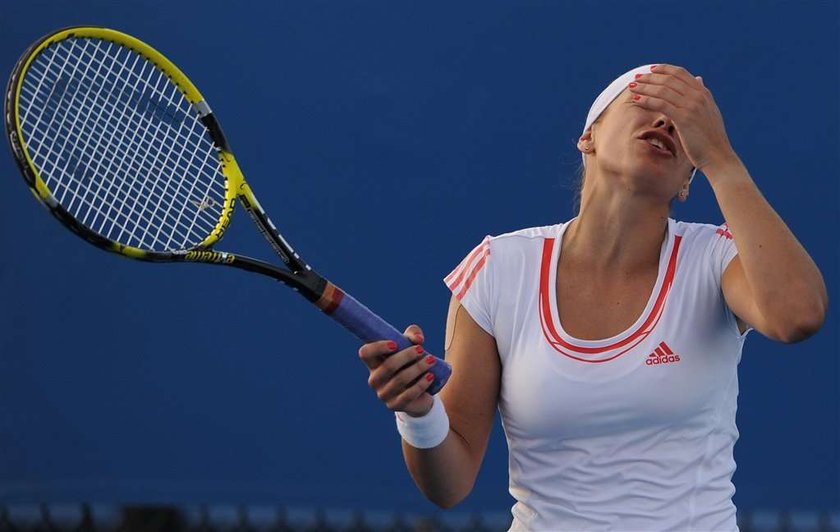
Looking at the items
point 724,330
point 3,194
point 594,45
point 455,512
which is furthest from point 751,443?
point 3,194

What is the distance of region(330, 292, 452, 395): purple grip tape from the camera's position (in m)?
1.85

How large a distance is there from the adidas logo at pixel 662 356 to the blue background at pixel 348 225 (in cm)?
148

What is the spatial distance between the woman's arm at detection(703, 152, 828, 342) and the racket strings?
0.93 meters

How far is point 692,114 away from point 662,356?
37 cm

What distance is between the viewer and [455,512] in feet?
11.4

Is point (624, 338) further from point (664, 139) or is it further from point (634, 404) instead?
point (664, 139)

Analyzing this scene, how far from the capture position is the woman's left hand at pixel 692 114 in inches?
75.2

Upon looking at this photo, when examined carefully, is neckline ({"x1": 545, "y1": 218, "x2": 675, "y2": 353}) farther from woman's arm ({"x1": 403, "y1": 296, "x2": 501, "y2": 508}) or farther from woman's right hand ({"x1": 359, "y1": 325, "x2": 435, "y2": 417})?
woman's right hand ({"x1": 359, "y1": 325, "x2": 435, "y2": 417})

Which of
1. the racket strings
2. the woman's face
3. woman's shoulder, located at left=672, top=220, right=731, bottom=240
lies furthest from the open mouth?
the racket strings

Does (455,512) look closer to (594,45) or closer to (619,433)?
(594,45)

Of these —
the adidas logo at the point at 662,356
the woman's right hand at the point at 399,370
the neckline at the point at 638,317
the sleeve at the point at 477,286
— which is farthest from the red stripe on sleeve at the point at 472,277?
the adidas logo at the point at 662,356

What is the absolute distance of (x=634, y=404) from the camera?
6.21 feet

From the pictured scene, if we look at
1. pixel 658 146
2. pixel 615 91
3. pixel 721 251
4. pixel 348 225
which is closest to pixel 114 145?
pixel 348 225

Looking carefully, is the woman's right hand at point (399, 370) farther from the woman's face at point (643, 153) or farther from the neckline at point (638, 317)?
the woman's face at point (643, 153)
